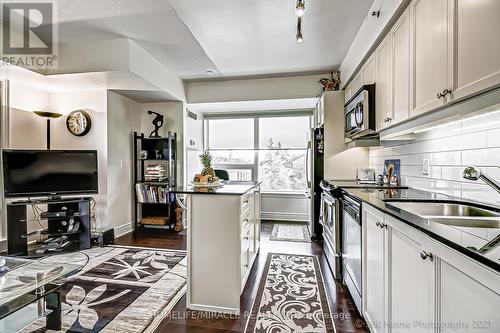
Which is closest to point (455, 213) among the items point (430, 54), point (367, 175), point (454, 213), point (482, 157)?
point (454, 213)

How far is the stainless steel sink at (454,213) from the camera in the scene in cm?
122

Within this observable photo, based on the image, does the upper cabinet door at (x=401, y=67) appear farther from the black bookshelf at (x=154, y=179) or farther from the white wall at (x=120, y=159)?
the white wall at (x=120, y=159)

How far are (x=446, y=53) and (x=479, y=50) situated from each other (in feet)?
0.84

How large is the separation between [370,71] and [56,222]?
4.58 meters

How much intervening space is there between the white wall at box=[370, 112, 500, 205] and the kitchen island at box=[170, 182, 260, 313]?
1.56 metres

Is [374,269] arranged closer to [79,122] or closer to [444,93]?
[444,93]

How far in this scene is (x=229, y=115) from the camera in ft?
17.9

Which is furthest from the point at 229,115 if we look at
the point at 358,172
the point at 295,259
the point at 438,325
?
the point at 438,325

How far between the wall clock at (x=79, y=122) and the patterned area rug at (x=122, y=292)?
1.83m

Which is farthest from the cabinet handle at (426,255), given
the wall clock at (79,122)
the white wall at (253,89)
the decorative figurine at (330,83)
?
the wall clock at (79,122)

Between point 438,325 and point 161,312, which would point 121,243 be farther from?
point 438,325

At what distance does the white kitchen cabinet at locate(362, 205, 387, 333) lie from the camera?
1457mm

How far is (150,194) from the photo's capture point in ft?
13.7

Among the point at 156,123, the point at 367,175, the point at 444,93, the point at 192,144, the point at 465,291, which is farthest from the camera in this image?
the point at 192,144
